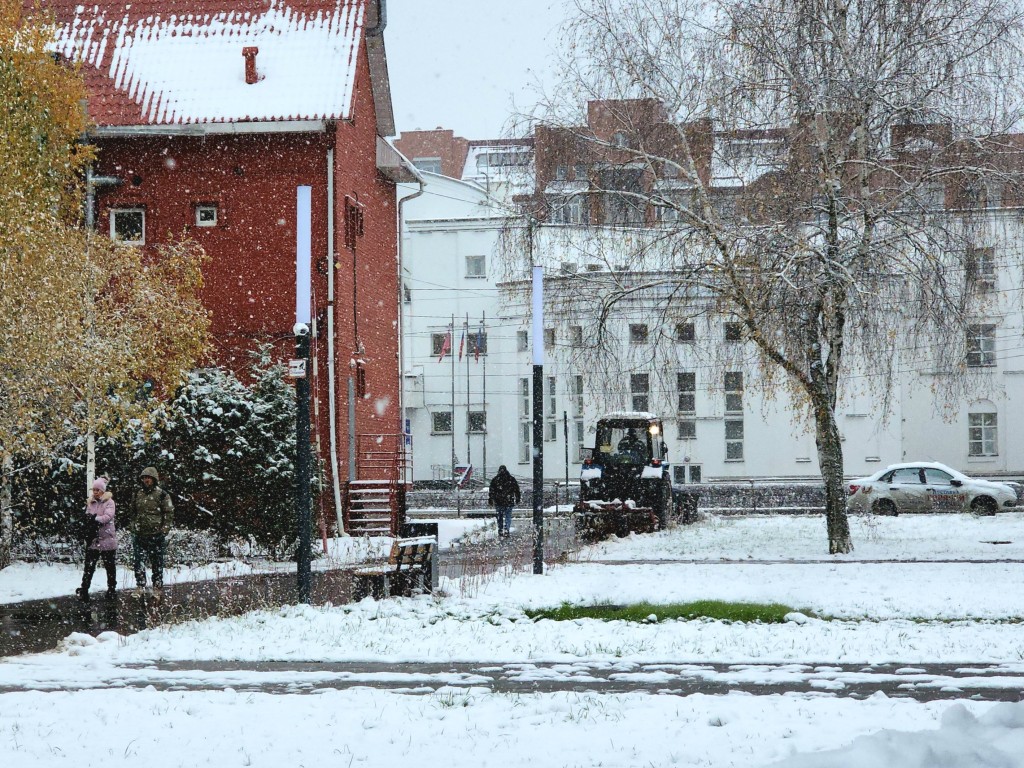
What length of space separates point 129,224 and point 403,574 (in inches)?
699

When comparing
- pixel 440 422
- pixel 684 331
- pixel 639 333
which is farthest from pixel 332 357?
pixel 440 422

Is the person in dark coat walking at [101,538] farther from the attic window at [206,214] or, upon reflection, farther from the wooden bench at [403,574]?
the attic window at [206,214]

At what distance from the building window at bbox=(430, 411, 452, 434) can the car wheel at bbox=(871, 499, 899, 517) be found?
29033mm

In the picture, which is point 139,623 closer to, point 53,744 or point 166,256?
point 53,744

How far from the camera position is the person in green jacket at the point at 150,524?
18.9 meters

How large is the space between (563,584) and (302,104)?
15.7 meters

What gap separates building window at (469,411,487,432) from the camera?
62.6 meters

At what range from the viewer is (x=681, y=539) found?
2778cm

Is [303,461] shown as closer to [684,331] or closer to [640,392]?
[684,331]

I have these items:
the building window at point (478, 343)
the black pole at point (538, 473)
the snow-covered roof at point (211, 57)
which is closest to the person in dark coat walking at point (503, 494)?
the snow-covered roof at point (211, 57)

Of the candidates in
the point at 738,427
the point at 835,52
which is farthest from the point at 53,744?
the point at 738,427

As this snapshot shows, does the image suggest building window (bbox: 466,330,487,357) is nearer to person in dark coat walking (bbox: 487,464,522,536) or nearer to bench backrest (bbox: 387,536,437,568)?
person in dark coat walking (bbox: 487,464,522,536)

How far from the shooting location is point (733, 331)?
76.8 feet

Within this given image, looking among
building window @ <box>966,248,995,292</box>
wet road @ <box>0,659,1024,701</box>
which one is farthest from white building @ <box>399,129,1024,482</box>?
wet road @ <box>0,659,1024,701</box>
